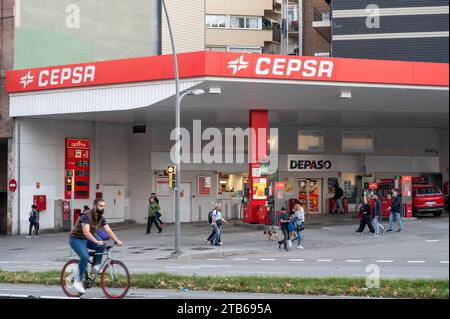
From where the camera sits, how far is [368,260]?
20438mm

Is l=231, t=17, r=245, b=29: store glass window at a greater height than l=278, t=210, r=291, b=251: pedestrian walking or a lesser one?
greater

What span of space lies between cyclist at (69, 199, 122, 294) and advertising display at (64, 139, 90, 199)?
80.9ft

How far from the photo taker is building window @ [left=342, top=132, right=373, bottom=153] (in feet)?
138

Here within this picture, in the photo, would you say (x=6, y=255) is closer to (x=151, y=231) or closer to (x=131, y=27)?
(x=151, y=231)

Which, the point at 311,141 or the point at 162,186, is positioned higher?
the point at 311,141

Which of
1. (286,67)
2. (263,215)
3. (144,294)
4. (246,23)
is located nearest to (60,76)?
(286,67)

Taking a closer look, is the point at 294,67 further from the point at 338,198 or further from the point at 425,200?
the point at 338,198

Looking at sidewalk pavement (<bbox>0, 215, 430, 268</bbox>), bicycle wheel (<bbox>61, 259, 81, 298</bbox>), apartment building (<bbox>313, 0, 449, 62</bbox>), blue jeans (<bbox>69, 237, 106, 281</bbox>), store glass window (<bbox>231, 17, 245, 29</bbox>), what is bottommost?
sidewalk pavement (<bbox>0, 215, 430, 268</bbox>)

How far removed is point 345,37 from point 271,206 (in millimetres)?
20768

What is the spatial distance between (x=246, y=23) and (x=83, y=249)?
5117cm

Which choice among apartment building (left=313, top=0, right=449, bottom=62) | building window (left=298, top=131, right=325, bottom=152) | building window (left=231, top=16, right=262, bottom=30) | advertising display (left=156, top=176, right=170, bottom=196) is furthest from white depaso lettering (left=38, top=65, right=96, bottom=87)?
building window (left=231, top=16, right=262, bottom=30)

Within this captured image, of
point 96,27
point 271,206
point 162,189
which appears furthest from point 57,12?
point 271,206

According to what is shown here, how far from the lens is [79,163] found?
120 feet

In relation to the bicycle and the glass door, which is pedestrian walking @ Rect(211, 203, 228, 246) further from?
the glass door
